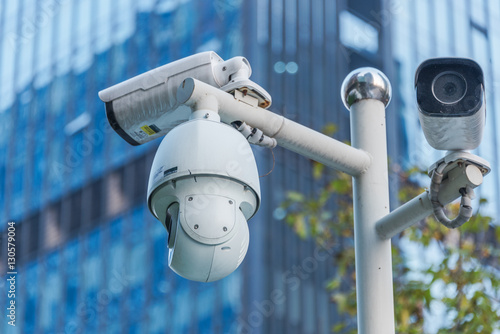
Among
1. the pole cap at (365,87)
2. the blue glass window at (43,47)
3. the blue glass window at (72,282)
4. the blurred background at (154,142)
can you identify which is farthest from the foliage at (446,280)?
the blue glass window at (43,47)

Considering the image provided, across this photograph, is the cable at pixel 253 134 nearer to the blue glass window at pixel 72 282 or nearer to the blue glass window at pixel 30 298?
the blue glass window at pixel 72 282

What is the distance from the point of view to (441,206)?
4066mm

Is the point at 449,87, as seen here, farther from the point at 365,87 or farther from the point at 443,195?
the point at 365,87

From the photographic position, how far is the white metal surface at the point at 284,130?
381cm

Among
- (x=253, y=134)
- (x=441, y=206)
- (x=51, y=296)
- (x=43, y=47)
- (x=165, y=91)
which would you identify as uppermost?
(x=43, y=47)

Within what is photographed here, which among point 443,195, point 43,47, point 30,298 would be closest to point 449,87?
point 443,195

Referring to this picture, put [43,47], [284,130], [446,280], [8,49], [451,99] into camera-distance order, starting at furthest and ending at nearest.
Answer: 1. [8,49]
2. [43,47]
3. [446,280]
4. [284,130]
5. [451,99]

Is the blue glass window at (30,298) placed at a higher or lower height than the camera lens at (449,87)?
higher

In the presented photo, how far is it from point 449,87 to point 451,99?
0.06 m

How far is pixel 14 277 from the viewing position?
3462 centimetres

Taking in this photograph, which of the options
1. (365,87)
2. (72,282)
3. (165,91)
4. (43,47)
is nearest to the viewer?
(165,91)

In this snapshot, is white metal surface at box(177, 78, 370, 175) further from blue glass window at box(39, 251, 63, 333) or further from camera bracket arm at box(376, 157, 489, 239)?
blue glass window at box(39, 251, 63, 333)

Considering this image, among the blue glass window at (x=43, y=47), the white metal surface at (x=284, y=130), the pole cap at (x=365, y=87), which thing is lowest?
the white metal surface at (x=284, y=130)

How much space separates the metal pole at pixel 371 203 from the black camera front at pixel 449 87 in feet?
2.13
